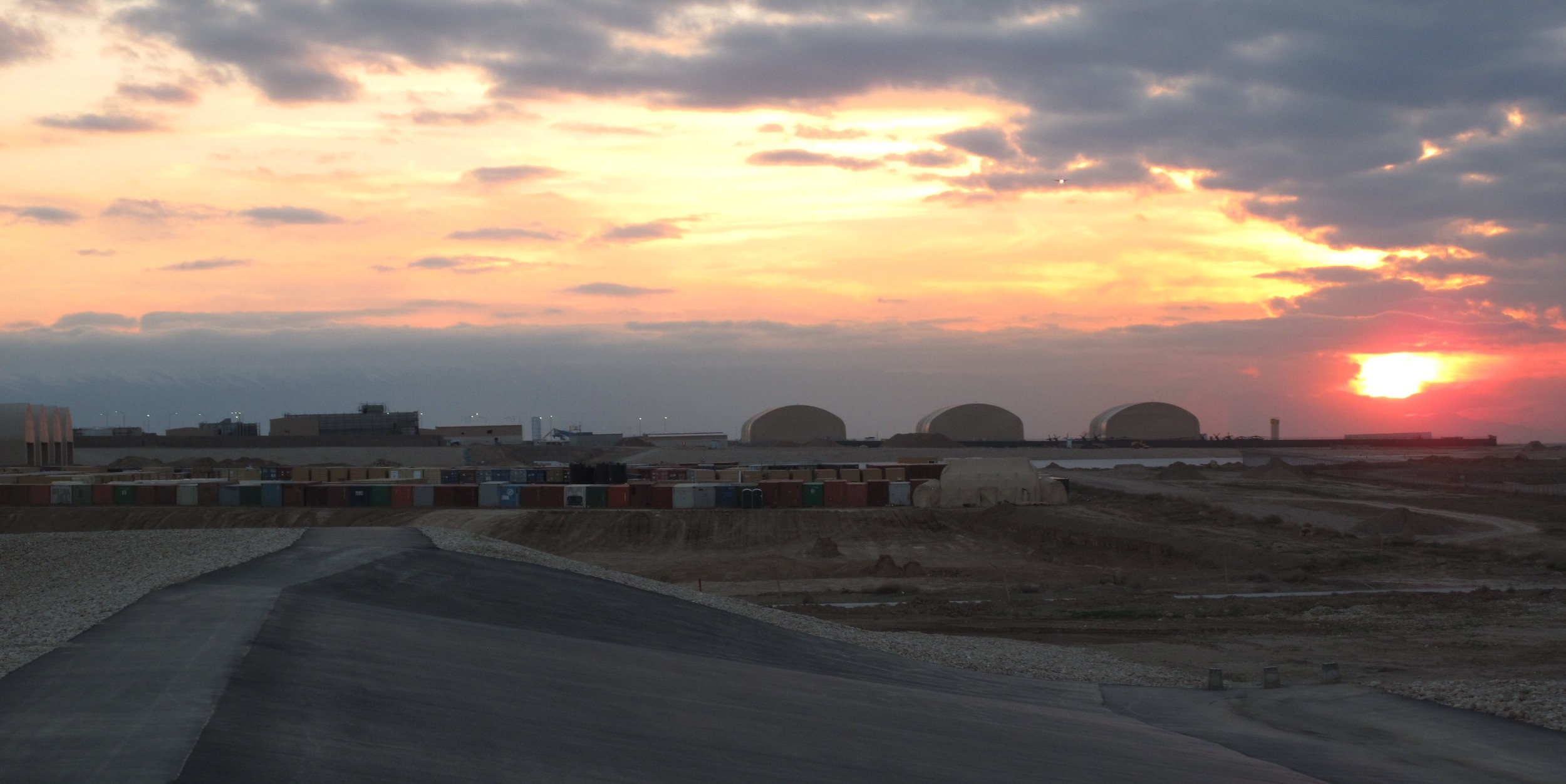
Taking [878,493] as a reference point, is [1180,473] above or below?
above

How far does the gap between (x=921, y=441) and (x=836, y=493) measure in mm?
70023

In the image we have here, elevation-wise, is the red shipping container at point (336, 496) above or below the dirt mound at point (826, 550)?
above

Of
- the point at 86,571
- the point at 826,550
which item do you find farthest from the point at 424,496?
the point at 86,571

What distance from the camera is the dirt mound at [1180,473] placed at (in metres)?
92.4

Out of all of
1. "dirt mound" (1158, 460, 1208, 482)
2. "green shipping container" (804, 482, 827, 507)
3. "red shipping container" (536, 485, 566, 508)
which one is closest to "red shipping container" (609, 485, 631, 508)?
"red shipping container" (536, 485, 566, 508)

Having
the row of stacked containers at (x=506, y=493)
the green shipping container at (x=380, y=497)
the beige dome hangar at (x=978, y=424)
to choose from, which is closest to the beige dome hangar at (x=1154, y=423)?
the beige dome hangar at (x=978, y=424)

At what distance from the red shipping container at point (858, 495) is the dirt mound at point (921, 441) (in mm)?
66794

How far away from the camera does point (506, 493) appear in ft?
223

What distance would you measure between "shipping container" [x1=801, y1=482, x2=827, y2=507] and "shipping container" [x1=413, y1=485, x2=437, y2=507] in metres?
21.4

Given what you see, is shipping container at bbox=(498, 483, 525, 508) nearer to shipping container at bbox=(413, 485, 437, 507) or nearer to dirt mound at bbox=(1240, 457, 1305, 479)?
shipping container at bbox=(413, 485, 437, 507)

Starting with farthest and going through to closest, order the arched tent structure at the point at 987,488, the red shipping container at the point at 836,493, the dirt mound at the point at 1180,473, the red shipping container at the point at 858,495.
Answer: the dirt mound at the point at 1180,473 → the red shipping container at the point at 858,495 → the red shipping container at the point at 836,493 → the arched tent structure at the point at 987,488

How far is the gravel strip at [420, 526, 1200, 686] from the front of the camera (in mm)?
22422

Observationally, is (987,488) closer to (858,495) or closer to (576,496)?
(858,495)

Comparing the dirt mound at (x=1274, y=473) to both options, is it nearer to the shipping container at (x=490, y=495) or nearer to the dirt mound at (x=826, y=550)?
the dirt mound at (x=826, y=550)
